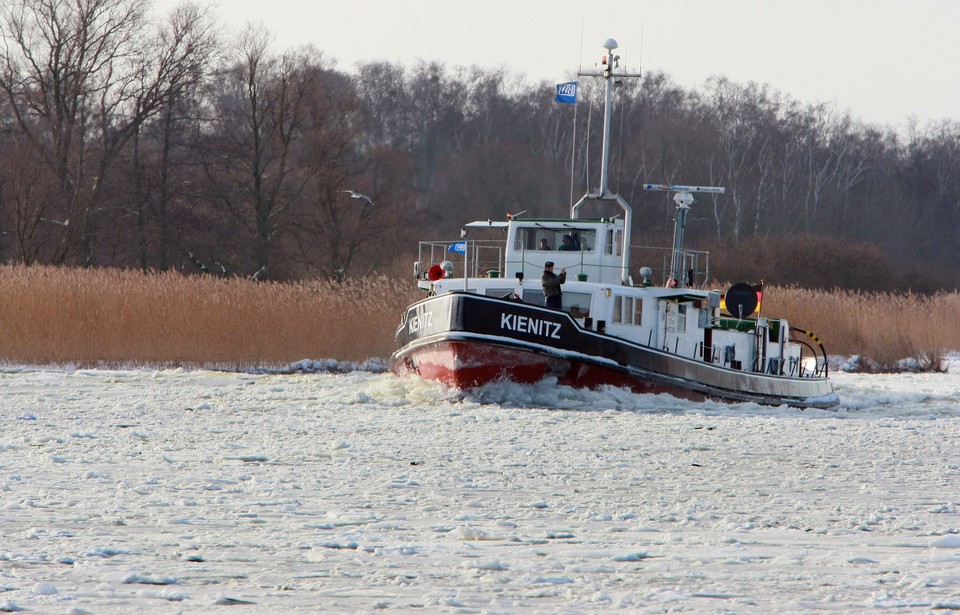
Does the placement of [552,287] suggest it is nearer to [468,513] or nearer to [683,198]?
[683,198]

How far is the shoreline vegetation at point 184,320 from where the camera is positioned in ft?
68.5

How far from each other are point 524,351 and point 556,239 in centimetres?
317

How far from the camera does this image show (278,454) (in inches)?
396

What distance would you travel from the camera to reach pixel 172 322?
21438 millimetres

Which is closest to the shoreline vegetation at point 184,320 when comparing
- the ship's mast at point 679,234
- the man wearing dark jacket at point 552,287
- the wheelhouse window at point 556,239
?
the wheelhouse window at point 556,239

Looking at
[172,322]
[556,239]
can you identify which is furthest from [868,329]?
[172,322]

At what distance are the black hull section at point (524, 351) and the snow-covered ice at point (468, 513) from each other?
5.19 ft

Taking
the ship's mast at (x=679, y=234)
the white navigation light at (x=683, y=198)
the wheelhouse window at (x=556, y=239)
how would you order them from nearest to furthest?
the ship's mast at (x=679, y=234) → the wheelhouse window at (x=556, y=239) → the white navigation light at (x=683, y=198)

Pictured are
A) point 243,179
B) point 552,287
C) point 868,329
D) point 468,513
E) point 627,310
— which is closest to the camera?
point 468,513

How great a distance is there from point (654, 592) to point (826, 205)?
52461 mm

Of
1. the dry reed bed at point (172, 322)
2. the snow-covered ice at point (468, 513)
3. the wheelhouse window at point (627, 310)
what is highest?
the wheelhouse window at point (627, 310)

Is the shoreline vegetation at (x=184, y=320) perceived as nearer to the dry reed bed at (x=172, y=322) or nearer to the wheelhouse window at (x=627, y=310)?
the dry reed bed at (x=172, y=322)

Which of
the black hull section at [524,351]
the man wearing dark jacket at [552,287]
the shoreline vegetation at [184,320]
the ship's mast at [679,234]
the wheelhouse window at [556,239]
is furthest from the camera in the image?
the shoreline vegetation at [184,320]

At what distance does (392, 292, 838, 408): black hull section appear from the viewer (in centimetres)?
1575
